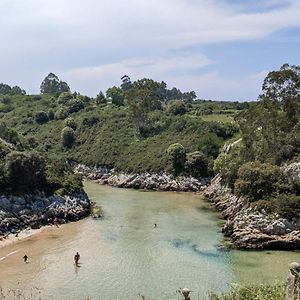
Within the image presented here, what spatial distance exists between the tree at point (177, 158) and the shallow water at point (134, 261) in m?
21.5

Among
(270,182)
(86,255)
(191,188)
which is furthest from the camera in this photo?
(191,188)

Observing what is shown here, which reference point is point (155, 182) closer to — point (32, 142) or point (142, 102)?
point (142, 102)

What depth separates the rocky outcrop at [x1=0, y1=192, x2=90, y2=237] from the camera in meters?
44.6

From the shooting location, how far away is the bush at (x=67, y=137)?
9506 cm

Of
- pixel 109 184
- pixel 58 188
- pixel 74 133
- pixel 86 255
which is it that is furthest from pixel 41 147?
pixel 86 255

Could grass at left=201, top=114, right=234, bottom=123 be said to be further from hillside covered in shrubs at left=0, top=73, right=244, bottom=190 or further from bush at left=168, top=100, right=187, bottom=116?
bush at left=168, top=100, right=187, bottom=116

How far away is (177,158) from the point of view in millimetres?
73750

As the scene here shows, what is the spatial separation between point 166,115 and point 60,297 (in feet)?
230

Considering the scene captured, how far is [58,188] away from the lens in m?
52.8

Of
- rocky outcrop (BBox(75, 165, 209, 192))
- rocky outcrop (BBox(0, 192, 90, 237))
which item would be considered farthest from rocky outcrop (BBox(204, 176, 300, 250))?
rocky outcrop (BBox(75, 165, 209, 192))

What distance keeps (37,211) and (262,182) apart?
22252 millimetres

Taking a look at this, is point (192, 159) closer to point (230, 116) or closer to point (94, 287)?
point (230, 116)

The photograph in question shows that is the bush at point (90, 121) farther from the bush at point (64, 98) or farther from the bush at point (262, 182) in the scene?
the bush at point (262, 182)

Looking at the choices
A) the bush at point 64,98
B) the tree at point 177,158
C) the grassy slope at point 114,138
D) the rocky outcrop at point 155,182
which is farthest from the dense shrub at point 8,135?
the bush at point 64,98
